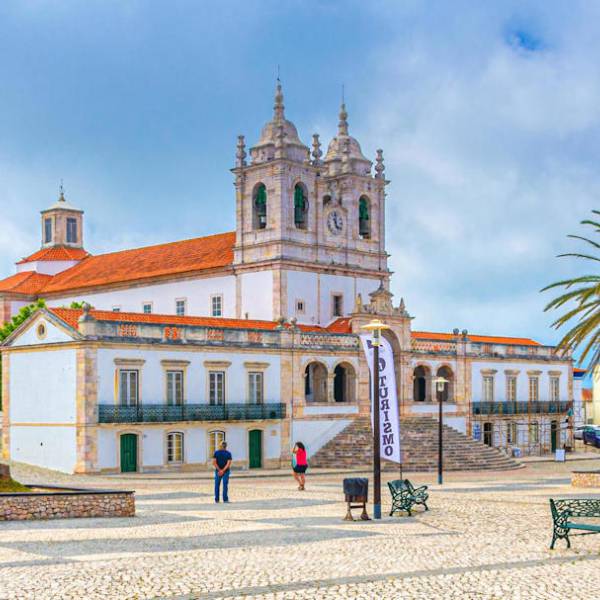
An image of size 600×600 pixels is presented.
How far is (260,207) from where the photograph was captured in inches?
2116

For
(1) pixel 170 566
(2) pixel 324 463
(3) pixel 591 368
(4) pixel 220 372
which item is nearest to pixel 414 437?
(2) pixel 324 463

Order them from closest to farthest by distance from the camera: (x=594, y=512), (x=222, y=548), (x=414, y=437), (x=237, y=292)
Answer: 1. (x=222, y=548)
2. (x=594, y=512)
3. (x=414, y=437)
4. (x=237, y=292)

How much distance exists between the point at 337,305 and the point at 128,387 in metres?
17.2

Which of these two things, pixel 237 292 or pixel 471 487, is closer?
pixel 471 487

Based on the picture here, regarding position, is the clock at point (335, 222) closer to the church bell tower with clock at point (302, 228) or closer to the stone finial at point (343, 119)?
the church bell tower with clock at point (302, 228)

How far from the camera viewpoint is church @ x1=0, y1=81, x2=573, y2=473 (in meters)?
39.1

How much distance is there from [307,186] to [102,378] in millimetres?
18563

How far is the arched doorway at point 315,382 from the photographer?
47625 millimetres

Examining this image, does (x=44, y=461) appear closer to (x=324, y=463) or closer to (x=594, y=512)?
(x=324, y=463)

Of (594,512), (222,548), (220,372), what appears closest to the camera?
(222,548)

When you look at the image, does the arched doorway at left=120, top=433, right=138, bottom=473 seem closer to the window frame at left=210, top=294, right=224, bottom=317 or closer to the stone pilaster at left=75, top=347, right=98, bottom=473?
the stone pilaster at left=75, top=347, right=98, bottom=473

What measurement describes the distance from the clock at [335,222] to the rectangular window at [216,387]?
14.5m

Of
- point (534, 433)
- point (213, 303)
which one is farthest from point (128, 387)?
point (534, 433)

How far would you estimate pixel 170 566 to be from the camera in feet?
49.0
